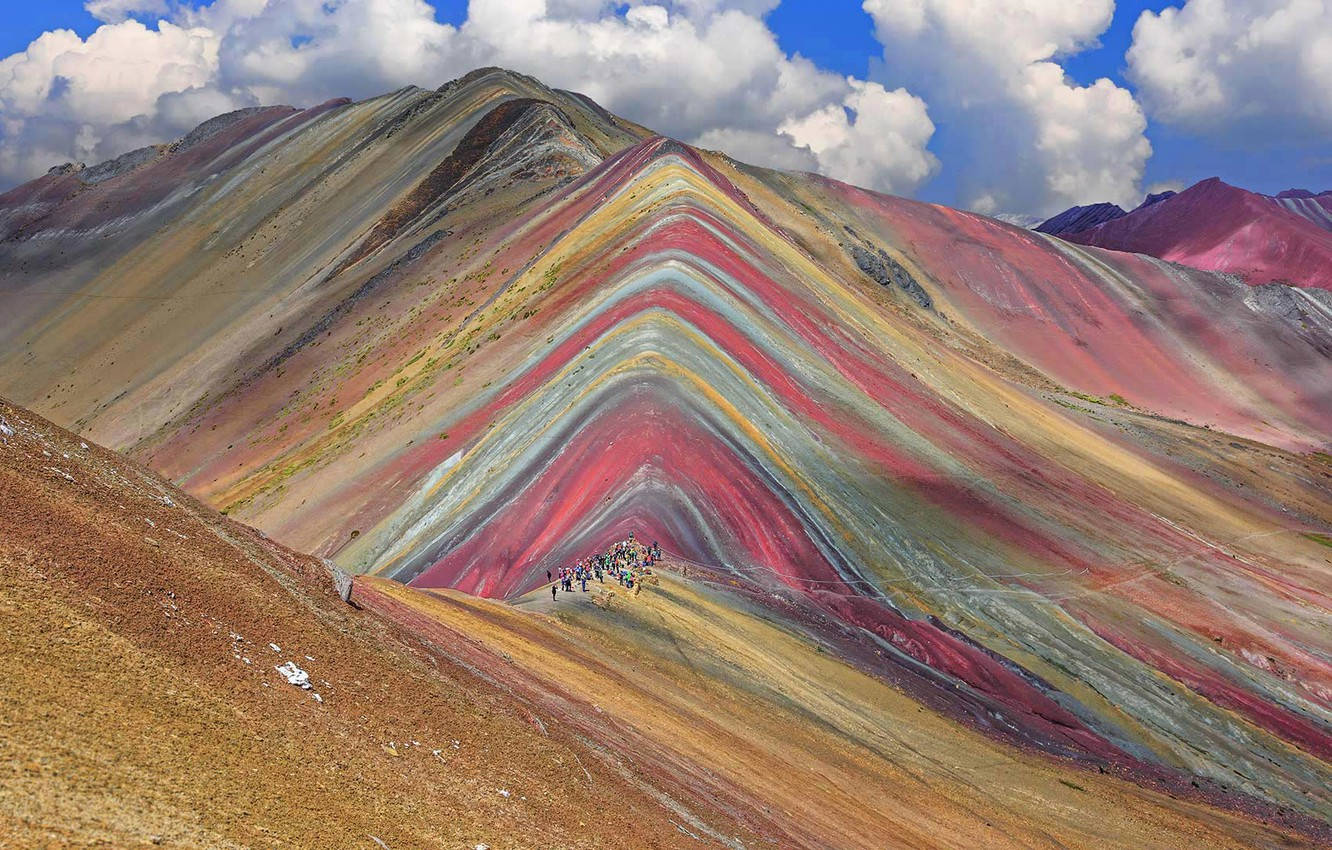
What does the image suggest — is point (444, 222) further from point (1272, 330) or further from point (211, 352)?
point (1272, 330)

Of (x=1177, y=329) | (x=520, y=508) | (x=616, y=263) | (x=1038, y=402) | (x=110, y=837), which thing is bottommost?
(x=110, y=837)

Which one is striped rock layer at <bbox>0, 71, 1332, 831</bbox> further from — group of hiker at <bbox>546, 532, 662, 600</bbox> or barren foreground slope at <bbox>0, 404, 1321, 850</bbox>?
barren foreground slope at <bbox>0, 404, 1321, 850</bbox>

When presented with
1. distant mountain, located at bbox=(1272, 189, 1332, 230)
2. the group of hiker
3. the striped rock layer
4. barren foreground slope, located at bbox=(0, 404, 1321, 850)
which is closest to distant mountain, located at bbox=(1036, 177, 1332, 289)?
distant mountain, located at bbox=(1272, 189, 1332, 230)

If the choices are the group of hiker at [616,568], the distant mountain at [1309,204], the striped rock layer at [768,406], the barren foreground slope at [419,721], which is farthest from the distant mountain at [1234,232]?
the barren foreground slope at [419,721]

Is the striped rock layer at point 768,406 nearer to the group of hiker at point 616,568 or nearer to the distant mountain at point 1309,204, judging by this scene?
the group of hiker at point 616,568

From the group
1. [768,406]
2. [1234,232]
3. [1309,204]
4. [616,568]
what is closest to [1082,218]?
[1309,204]

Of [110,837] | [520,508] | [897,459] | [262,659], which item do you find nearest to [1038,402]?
[897,459]
